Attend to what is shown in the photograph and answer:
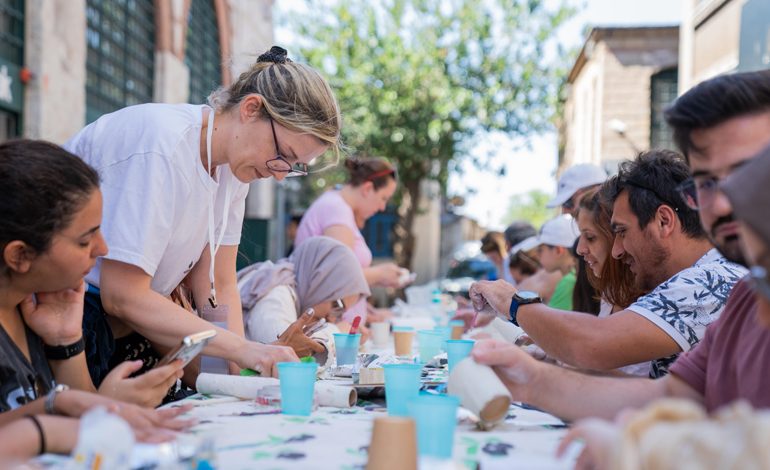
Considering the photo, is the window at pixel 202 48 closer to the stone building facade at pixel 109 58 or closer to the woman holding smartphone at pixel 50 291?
the stone building facade at pixel 109 58

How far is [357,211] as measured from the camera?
18.5 feet

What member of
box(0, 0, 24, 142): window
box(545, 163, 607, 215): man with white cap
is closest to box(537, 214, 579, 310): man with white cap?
box(545, 163, 607, 215): man with white cap

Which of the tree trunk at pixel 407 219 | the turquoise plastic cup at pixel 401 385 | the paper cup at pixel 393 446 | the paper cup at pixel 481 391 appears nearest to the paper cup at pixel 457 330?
the turquoise plastic cup at pixel 401 385

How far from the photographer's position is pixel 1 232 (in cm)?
185

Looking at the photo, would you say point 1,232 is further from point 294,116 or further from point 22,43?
point 22,43

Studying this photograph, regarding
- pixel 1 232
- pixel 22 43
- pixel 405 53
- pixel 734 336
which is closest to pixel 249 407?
pixel 1 232

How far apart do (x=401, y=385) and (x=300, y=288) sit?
2.39 metres

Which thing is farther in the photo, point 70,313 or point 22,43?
point 22,43

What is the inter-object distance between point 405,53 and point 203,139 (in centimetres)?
1226

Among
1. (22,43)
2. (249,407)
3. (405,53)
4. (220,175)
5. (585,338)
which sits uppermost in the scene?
(405,53)

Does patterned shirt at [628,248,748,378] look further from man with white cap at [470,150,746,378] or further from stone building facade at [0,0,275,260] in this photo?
stone building facade at [0,0,275,260]

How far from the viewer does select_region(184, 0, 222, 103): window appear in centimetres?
1259

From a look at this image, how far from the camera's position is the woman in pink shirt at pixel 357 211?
5.22 m

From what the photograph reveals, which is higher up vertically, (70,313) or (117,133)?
(117,133)
